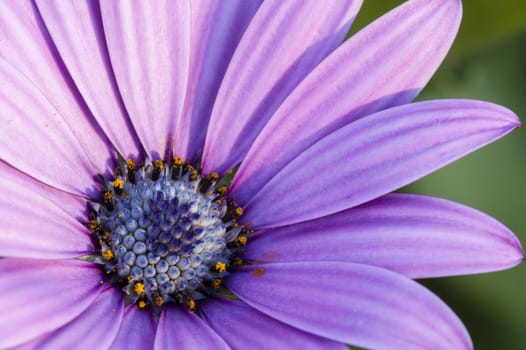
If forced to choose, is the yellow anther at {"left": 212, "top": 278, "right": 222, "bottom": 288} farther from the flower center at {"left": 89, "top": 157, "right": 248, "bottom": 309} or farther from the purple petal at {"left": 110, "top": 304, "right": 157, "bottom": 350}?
the purple petal at {"left": 110, "top": 304, "right": 157, "bottom": 350}

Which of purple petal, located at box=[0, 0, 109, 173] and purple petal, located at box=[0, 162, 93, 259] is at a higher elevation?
purple petal, located at box=[0, 0, 109, 173]

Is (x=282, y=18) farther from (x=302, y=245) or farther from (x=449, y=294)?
(x=449, y=294)

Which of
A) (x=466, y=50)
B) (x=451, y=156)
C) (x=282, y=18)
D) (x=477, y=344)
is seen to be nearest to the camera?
(x=451, y=156)

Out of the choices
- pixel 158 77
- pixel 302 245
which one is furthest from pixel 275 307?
pixel 158 77

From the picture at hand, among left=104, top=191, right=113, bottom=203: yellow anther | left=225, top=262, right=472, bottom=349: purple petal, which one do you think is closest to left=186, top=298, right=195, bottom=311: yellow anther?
left=225, top=262, right=472, bottom=349: purple petal

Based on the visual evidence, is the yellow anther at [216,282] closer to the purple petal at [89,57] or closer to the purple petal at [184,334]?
the purple petal at [184,334]

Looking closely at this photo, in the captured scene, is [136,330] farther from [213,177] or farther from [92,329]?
[213,177]
